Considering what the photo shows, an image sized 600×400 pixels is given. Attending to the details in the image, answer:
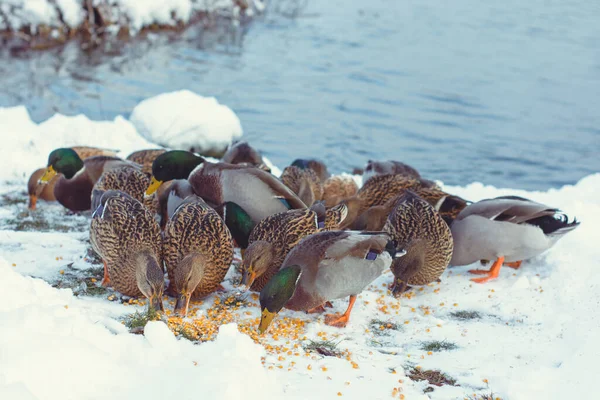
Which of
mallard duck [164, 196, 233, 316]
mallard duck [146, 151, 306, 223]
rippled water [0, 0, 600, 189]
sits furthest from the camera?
rippled water [0, 0, 600, 189]

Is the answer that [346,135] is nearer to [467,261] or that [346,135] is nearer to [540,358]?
[467,261]

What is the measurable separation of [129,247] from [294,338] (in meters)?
1.20

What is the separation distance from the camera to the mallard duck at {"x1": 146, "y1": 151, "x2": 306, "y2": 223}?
5887 millimetres

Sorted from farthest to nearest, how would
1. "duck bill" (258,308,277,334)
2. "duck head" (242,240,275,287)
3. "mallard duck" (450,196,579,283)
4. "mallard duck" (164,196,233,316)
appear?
"mallard duck" (450,196,579,283), "duck head" (242,240,275,287), "mallard duck" (164,196,233,316), "duck bill" (258,308,277,334)

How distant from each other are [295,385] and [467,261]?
2501mm

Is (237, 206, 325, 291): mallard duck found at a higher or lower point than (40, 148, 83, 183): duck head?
higher

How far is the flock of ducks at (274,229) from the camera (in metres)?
4.60

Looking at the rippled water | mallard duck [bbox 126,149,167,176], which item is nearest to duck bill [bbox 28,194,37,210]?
mallard duck [bbox 126,149,167,176]

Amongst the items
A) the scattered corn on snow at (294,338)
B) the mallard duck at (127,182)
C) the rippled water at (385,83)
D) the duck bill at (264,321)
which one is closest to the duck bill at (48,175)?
the scattered corn on snow at (294,338)

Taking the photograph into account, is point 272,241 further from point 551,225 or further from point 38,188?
point 38,188

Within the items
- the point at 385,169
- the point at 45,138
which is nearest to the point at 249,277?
the point at 385,169

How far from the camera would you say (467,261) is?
5.73 metres

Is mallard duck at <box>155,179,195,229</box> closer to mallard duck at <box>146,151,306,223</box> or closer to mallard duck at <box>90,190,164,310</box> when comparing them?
mallard duck at <box>146,151,306,223</box>

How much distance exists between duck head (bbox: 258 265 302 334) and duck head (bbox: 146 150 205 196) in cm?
206
